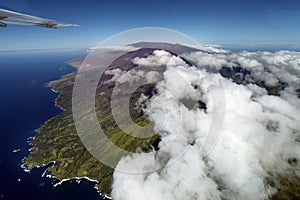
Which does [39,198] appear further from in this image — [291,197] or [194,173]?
[291,197]

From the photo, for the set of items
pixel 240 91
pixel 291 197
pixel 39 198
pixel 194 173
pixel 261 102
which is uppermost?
pixel 240 91

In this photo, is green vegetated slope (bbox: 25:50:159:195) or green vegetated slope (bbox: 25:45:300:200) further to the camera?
green vegetated slope (bbox: 25:45:300:200)

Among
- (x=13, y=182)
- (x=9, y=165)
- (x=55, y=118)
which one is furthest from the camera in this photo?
(x=55, y=118)

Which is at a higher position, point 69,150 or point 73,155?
point 69,150

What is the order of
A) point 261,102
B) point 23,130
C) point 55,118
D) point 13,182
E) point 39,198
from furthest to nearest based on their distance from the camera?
1. point 55,118
2. point 23,130
3. point 261,102
4. point 13,182
5. point 39,198

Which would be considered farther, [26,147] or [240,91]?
[26,147]

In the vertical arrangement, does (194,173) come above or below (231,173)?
above

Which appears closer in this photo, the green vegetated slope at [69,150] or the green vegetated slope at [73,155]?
the green vegetated slope at [69,150]

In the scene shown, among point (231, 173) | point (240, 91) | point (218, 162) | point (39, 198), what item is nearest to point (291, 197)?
point (231, 173)

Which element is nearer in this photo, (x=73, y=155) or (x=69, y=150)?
(x=73, y=155)

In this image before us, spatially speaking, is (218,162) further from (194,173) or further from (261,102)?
(261,102)
